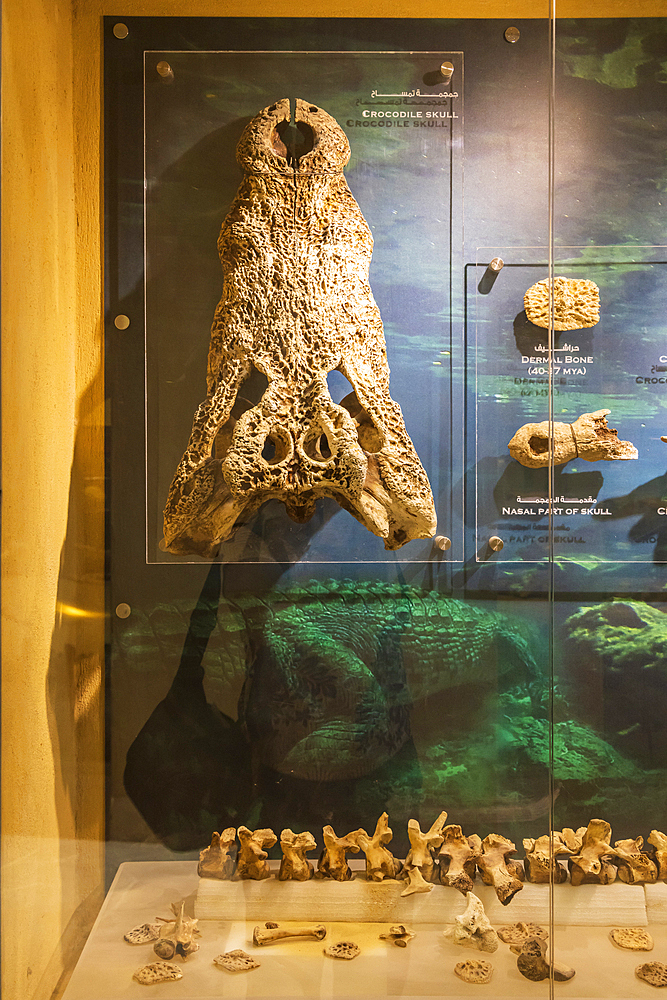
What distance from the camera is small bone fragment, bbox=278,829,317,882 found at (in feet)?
5.10

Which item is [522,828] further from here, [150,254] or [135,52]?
[135,52]

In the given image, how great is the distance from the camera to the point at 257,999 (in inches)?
Result: 57.7

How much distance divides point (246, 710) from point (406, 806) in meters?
0.41

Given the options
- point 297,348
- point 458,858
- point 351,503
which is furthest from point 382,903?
point 297,348

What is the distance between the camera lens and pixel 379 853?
61.7 inches

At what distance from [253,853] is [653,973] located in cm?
87

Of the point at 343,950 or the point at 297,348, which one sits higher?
the point at 297,348

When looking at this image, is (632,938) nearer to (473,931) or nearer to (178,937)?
(473,931)

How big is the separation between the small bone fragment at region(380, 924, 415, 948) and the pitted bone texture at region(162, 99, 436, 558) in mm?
820

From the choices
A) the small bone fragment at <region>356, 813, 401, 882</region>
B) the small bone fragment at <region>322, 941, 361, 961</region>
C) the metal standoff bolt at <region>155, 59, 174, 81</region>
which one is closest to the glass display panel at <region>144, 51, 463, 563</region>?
the metal standoff bolt at <region>155, 59, 174, 81</region>

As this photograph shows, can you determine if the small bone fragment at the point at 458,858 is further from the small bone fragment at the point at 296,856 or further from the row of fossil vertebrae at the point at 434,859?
the small bone fragment at the point at 296,856

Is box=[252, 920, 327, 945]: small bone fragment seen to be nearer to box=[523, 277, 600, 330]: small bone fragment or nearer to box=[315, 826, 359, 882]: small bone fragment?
box=[315, 826, 359, 882]: small bone fragment

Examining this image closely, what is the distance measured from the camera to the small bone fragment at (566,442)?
1585 millimetres

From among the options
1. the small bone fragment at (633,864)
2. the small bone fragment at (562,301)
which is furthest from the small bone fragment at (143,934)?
the small bone fragment at (562,301)
